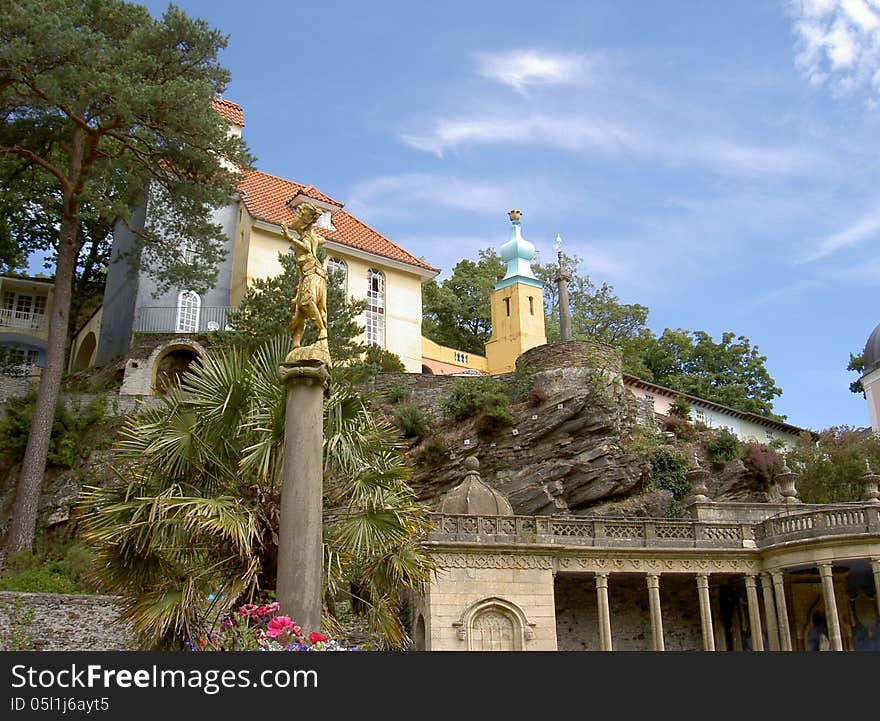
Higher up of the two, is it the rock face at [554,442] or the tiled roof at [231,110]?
the tiled roof at [231,110]

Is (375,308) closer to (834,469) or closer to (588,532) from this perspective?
(588,532)

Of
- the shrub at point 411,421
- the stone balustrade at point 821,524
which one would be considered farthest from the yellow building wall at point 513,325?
the stone balustrade at point 821,524

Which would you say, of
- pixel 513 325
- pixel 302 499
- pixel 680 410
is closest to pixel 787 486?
pixel 680 410

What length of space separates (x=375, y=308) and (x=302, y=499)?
29844mm

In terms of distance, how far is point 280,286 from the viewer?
31.0 m

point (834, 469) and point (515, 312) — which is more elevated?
point (515, 312)

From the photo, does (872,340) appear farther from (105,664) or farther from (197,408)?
(105,664)

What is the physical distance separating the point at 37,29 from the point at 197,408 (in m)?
16.5

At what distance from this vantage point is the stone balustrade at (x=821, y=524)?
2442 cm

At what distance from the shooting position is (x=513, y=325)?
45531 mm

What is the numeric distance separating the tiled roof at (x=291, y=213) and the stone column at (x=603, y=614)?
20958 mm

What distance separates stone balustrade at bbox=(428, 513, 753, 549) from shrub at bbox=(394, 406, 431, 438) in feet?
32.5

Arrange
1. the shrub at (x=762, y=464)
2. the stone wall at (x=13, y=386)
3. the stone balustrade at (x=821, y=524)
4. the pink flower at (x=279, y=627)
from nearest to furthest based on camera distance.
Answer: the pink flower at (x=279, y=627)
the stone balustrade at (x=821, y=524)
the stone wall at (x=13, y=386)
the shrub at (x=762, y=464)

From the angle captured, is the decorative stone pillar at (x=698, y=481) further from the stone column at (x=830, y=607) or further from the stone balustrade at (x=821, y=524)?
the stone column at (x=830, y=607)
